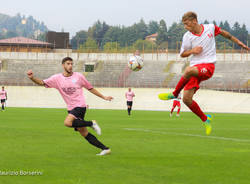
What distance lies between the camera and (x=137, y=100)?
4828 centimetres

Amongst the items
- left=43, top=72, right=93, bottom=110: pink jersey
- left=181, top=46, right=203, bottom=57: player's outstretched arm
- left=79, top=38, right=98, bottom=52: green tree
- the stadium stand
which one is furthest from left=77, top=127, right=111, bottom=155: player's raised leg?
left=79, top=38, right=98, bottom=52: green tree

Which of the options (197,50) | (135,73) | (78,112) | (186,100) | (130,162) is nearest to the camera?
(130,162)

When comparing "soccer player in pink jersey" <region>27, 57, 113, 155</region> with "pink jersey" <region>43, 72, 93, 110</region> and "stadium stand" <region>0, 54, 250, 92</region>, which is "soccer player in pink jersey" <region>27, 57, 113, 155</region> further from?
"stadium stand" <region>0, 54, 250, 92</region>

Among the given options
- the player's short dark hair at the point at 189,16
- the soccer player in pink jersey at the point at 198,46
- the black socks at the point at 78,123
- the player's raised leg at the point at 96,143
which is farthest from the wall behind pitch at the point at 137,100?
the black socks at the point at 78,123

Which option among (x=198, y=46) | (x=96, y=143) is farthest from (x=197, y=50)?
(x=96, y=143)

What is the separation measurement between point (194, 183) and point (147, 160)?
2090 millimetres

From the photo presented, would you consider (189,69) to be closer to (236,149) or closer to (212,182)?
(236,149)

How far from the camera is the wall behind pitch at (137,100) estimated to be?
44.8 meters

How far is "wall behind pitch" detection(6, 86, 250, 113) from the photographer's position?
44.8 meters

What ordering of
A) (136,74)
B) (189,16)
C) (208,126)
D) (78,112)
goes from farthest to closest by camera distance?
(136,74), (208,126), (189,16), (78,112)

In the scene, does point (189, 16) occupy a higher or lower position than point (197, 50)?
higher

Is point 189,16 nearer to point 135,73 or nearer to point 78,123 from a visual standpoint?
point 78,123

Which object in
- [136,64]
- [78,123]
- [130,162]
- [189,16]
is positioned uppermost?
[189,16]

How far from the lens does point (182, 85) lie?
971cm
